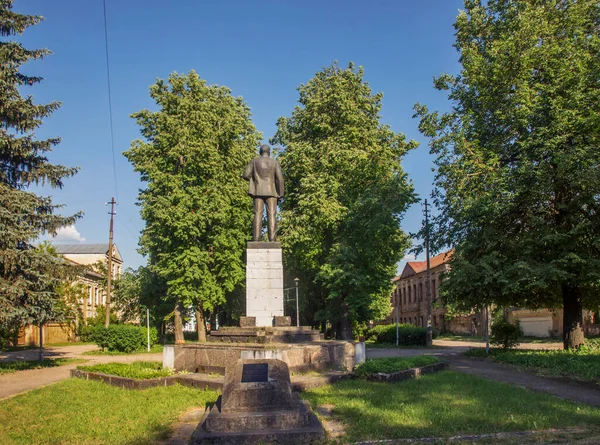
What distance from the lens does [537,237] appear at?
52.1ft

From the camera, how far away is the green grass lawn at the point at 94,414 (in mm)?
6664

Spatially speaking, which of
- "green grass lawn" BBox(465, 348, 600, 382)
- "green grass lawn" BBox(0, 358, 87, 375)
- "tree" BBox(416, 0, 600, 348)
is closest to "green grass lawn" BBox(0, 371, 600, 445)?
"green grass lawn" BBox(465, 348, 600, 382)

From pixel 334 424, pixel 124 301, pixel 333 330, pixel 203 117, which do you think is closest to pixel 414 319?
pixel 333 330

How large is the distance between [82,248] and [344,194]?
48034 millimetres

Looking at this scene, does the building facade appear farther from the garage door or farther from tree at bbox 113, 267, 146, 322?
the garage door

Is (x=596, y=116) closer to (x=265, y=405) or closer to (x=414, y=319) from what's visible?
(x=265, y=405)

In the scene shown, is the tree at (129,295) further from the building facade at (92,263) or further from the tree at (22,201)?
the tree at (22,201)

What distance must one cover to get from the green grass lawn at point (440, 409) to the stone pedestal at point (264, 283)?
284 centimetres

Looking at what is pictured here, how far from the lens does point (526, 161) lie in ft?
52.0

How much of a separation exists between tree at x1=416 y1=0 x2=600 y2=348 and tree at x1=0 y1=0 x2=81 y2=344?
44.9 feet

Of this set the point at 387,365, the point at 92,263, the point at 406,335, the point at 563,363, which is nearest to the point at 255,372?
the point at 387,365

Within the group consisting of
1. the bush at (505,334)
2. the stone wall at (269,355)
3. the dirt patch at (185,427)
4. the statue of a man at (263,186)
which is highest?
the statue of a man at (263,186)

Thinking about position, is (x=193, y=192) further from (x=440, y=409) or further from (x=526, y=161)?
(x=440, y=409)

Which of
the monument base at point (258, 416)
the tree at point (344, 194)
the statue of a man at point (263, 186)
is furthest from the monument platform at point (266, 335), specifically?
the tree at point (344, 194)
